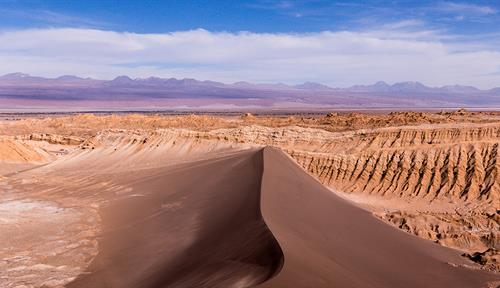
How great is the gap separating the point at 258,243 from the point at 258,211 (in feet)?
7.55

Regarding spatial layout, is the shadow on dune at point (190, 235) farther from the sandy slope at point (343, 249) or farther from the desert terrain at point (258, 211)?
the sandy slope at point (343, 249)

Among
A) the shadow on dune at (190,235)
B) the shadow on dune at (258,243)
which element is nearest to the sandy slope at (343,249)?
the shadow on dune at (258,243)

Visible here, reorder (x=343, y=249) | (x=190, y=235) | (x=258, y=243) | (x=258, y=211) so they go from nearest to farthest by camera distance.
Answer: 1. (x=258, y=243)
2. (x=343, y=249)
3. (x=258, y=211)
4. (x=190, y=235)

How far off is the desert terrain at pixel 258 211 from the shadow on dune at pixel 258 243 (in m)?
0.04

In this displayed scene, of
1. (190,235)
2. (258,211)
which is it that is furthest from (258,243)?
(190,235)

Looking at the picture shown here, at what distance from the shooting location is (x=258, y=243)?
7691 millimetres

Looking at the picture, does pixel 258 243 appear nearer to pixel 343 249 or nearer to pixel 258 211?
pixel 343 249

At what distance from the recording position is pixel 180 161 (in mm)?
21375

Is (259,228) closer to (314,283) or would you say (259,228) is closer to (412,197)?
(314,283)

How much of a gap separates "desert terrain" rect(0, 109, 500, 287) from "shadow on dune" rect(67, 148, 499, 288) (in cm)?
4

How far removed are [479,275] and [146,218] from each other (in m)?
8.35

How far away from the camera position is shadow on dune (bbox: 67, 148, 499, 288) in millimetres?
6785

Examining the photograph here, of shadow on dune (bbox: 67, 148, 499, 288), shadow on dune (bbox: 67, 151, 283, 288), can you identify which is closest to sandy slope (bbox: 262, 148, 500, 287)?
shadow on dune (bbox: 67, 148, 499, 288)

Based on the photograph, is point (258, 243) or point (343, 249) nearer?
point (258, 243)
